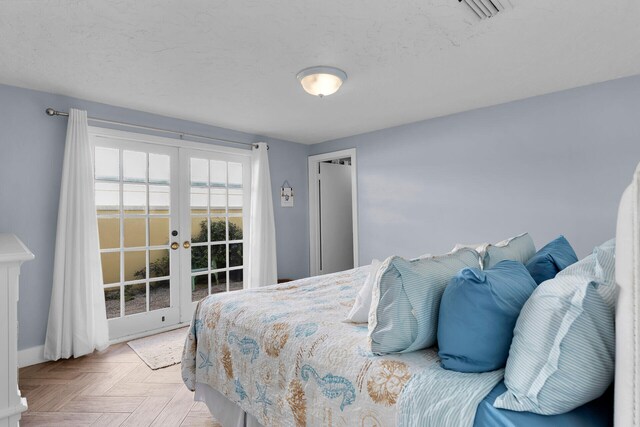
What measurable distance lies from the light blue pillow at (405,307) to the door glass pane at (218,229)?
10.7 feet

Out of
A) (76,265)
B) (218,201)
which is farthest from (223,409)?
(218,201)

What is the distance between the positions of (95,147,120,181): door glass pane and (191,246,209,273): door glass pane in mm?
1156

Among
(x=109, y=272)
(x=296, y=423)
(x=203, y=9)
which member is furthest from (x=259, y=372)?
(x=109, y=272)

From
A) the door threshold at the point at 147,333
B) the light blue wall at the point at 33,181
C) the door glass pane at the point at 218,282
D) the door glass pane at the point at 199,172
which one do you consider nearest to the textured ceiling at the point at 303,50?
the light blue wall at the point at 33,181

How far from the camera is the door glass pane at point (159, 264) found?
3.79 m

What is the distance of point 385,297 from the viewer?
1.37 meters

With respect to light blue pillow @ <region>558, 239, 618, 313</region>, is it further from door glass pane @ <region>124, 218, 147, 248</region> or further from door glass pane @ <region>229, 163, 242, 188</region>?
door glass pane @ <region>229, 163, 242, 188</region>

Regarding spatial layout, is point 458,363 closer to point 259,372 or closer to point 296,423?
point 296,423

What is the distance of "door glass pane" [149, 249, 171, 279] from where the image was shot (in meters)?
3.79

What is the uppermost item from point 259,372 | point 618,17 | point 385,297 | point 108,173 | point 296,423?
point 618,17

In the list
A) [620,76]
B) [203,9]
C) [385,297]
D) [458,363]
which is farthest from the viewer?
[620,76]

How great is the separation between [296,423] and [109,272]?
9.40ft

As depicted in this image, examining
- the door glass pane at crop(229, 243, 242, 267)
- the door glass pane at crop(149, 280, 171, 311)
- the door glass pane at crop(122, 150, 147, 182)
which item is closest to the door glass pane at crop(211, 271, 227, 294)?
the door glass pane at crop(229, 243, 242, 267)

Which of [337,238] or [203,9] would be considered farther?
[337,238]
